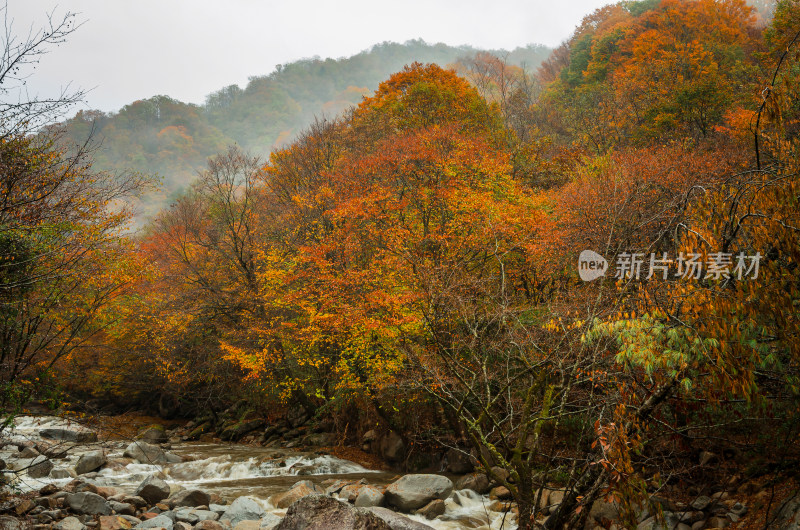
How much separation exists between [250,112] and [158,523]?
85.5 metres

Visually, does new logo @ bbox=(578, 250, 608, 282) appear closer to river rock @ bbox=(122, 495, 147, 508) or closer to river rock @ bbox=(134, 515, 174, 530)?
river rock @ bbox=(134, 515, 174, 530)

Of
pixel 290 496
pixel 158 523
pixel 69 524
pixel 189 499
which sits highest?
pixel 69 524

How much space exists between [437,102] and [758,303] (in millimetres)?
22951

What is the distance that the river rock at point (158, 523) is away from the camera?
9.16 meters

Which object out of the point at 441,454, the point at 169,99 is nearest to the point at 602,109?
the point at 441,454

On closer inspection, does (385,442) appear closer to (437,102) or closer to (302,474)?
(302,474)

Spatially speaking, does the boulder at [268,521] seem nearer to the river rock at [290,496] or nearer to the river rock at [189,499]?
the river rock at [290,496]

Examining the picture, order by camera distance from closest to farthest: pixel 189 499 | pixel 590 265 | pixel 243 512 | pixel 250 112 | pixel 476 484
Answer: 1. pixel 243 512
2. pixel 189 499
3. pixel 476 484
4. pixel 590 265
5. pixel 250 112

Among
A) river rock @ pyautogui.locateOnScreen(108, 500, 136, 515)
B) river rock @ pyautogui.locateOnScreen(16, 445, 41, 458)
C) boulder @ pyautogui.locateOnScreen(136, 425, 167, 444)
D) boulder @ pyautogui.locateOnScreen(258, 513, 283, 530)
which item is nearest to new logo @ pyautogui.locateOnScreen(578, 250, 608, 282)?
boulder @ pyautogui.locateOnScreen(258, 513, 283, 530)

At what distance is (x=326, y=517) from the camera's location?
6301mm

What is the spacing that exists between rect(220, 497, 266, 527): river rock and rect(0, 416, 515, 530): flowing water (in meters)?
0.58

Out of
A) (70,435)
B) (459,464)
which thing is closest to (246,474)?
(459,464)

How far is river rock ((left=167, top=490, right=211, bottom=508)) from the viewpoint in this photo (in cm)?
1098

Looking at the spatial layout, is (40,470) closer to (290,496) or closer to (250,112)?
(290,496)
